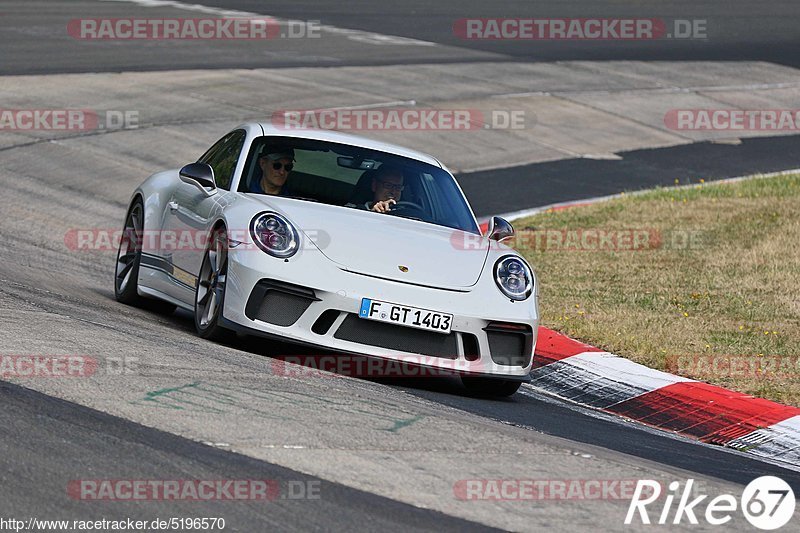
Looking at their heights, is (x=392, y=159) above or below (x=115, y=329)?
above

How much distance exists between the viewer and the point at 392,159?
884cm

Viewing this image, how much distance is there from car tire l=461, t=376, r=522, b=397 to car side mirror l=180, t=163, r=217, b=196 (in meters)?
1.95

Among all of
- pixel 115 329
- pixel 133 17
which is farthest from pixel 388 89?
pixel 115 329

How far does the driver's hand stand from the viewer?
8.40 metres

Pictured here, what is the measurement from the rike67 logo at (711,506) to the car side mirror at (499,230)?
3024 mm

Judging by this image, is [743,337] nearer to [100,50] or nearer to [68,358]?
[68,358]

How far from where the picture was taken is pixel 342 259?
24.4 ft

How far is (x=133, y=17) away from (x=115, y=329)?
20.1 metres

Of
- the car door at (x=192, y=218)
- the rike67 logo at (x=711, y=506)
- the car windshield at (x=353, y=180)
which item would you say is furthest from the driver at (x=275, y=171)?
the rike67 logo at (x=711, y=506)

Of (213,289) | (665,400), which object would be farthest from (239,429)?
(665,400)

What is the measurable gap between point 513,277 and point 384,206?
1.01m

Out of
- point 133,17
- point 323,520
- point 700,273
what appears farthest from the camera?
point 133,17

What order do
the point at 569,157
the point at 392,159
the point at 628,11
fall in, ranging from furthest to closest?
1. the point at 628,11
2. the point at 569,157
3. the point at 392,159

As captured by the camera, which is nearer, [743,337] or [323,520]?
[323,520]
